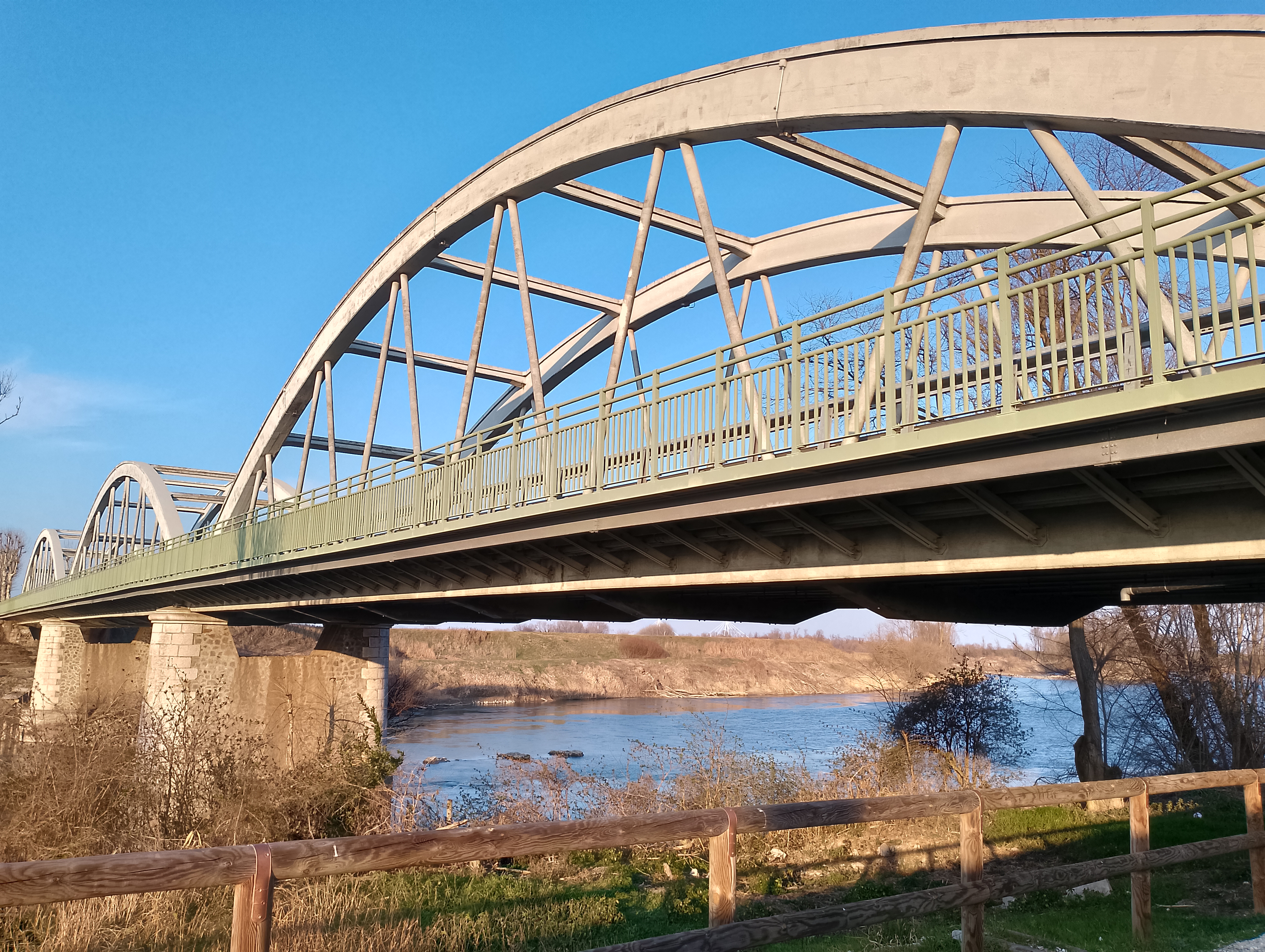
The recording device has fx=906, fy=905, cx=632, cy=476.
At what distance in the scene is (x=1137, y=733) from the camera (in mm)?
21016

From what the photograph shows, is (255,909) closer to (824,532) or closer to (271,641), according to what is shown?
(824,532)

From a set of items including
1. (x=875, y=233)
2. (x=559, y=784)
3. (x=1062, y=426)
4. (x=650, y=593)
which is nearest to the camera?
(x=1062, y=426)

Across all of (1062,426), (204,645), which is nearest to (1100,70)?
(1062,426)

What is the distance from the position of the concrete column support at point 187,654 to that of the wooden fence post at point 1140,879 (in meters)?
24.2

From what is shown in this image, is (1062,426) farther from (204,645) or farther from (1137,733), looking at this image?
(204,645)

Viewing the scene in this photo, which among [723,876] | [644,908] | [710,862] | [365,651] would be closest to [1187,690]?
[644,908]

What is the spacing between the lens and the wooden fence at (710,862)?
135 inches

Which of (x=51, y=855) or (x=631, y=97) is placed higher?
(x=631, y=97)

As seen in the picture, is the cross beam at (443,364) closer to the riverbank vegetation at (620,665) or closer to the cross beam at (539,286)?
the cross beam at (539,286)

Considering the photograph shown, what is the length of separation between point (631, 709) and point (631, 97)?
38.8 metres

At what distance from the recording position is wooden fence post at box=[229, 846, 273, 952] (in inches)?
142

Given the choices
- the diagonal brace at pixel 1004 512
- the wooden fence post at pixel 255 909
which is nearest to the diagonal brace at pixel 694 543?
the diagonal brace at pixel 1004 512

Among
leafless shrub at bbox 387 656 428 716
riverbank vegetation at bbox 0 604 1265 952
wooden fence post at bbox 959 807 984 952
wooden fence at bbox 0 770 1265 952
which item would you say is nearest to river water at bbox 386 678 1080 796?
leafless shrub at bbox 387 656 428 716

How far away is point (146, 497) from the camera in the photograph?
147 ft
